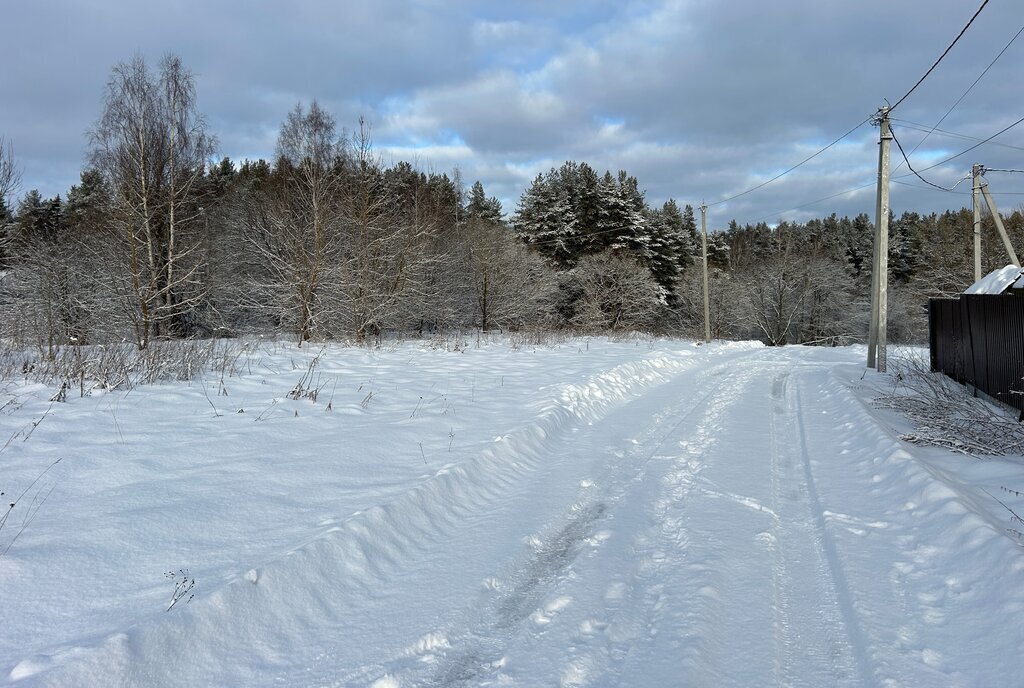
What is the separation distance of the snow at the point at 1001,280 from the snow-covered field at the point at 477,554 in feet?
17.9

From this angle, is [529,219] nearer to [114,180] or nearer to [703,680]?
[114,180]

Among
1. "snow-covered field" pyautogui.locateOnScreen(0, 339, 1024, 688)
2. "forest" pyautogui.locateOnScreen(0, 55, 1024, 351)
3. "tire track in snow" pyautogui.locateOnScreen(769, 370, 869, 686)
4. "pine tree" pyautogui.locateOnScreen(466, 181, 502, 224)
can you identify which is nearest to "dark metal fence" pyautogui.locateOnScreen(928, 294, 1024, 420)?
"snow-covered field" pyautogui.locateOnScreen(0, 339, 1024, 688)

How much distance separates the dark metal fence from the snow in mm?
146

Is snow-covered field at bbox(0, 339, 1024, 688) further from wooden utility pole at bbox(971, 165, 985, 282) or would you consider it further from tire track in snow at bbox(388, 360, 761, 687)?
wooden utility pole at bbox(971, 165, 985, 282)

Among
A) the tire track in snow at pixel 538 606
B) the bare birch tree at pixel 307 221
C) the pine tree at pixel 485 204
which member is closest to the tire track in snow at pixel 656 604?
the tire track in snow at pixel 538 606

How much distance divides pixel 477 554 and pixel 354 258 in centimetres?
1783

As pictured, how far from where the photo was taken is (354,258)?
802 inches

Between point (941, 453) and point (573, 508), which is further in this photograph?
point (941, 453)

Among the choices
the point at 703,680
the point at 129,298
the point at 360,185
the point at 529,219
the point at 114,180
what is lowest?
the point at 703,680

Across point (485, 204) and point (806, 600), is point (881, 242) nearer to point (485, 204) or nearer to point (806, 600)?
point (806, 600)

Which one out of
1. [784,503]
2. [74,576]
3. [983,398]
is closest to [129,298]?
[74,576]

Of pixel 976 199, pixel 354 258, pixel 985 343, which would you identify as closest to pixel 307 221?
pixel 354 258

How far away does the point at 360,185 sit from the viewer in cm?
2072

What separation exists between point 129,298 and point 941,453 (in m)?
18.6
